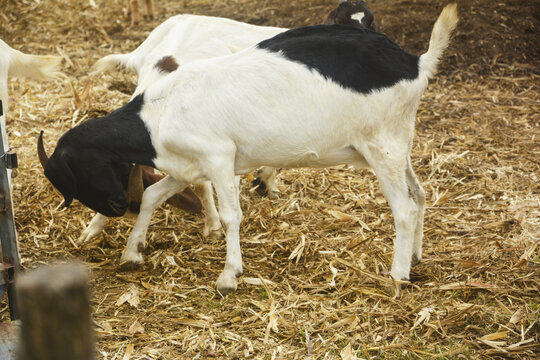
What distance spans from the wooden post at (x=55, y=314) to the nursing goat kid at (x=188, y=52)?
3981 mm

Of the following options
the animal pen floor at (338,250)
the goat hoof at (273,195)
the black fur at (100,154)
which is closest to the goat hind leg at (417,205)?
the animal pen floor at (338,250)

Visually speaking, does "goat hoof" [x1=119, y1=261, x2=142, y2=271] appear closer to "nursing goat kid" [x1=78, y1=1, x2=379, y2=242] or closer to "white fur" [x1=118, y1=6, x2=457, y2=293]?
"nursing goat kid" [x1=78, y1=1, x2=379, y2=242]

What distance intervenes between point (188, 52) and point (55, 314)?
474cm

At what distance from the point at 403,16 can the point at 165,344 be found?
8504 millimetres

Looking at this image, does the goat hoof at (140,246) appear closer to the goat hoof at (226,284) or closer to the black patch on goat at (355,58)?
the goat hoof at (226,284)

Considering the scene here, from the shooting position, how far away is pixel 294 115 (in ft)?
15.2

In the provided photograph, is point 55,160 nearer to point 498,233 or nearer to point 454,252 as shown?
point 454,252

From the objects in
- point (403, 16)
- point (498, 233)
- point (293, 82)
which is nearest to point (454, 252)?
point (498, 233)

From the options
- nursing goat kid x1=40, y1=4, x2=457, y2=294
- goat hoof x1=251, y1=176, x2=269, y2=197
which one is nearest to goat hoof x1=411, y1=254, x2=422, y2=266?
nursing goat kid x1=40, y1=4, x2=457, y2=294

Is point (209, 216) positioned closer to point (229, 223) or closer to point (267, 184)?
point (267, 184)

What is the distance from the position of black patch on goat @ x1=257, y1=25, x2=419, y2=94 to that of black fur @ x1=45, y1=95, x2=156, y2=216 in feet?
4.00

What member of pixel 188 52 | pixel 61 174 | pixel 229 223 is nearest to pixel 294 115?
pixel 229 223

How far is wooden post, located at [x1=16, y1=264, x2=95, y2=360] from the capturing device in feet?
4.67

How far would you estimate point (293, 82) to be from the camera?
4637mm
